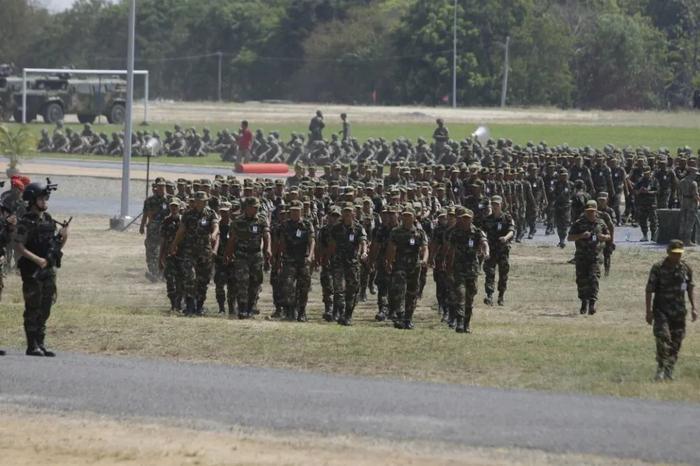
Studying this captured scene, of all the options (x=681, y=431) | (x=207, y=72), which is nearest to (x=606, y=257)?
(x=681, y=431)

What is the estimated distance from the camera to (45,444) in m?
13.2

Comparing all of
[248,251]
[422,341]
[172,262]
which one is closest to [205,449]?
[422,341]

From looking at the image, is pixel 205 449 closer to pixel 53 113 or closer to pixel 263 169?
pixel 263 169

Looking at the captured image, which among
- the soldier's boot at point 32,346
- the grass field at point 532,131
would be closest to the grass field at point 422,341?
the soldier's boot at point 32,346

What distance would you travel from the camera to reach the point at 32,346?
17266mm

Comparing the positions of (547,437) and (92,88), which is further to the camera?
(92,88)

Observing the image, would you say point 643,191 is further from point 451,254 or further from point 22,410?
point 22,410

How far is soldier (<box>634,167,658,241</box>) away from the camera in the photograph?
34.7 metres

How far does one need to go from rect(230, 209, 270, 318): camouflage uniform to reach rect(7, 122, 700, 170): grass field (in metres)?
40.7

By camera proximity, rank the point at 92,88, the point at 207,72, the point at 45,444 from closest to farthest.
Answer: the point at 45,444 → the point at 92,88 → the point at 207,72

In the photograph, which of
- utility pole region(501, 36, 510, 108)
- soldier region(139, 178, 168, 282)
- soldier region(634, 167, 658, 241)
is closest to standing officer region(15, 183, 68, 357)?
soldier region(139, 178, 168, 282)

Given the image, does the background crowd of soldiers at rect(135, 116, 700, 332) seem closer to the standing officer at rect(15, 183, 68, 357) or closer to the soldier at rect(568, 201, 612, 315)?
the soldier at rect(568, 201, 612, 315)

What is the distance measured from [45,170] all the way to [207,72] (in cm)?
7254

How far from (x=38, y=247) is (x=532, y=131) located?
61.5m
